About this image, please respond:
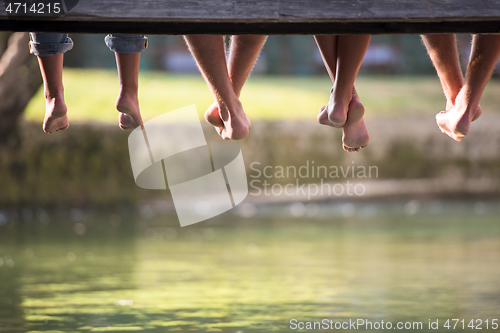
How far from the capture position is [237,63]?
2.95 m

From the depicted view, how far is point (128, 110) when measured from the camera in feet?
9.45

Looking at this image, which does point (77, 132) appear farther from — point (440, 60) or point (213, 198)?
point (440, 60)

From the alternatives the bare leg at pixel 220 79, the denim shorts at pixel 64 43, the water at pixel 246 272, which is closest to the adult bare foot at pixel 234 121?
the bare leg at pixel 220 79

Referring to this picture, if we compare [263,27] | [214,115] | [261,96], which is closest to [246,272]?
[214,115]

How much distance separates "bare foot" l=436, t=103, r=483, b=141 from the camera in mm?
2771

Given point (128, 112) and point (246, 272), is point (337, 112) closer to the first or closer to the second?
point (128, 112)

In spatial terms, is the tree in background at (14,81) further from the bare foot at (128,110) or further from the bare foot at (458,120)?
the bare foot at (458,120)

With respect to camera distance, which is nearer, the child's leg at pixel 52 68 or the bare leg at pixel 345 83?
the bare leg at pixel 345 83

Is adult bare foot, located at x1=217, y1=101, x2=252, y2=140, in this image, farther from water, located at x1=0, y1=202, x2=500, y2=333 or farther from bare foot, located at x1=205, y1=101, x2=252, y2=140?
water, located at x1=0, y1=202, x2=500, y2=333

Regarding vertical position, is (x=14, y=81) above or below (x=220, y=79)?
below

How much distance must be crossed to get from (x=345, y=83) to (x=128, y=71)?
0.79 metres

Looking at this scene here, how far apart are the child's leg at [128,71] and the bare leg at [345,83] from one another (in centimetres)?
65

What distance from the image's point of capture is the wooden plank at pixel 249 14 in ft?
7.13

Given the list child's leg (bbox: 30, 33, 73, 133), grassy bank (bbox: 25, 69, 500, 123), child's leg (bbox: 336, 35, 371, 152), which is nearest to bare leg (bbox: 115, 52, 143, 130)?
child's leg (bbox: 30, 33, 73, 133)
